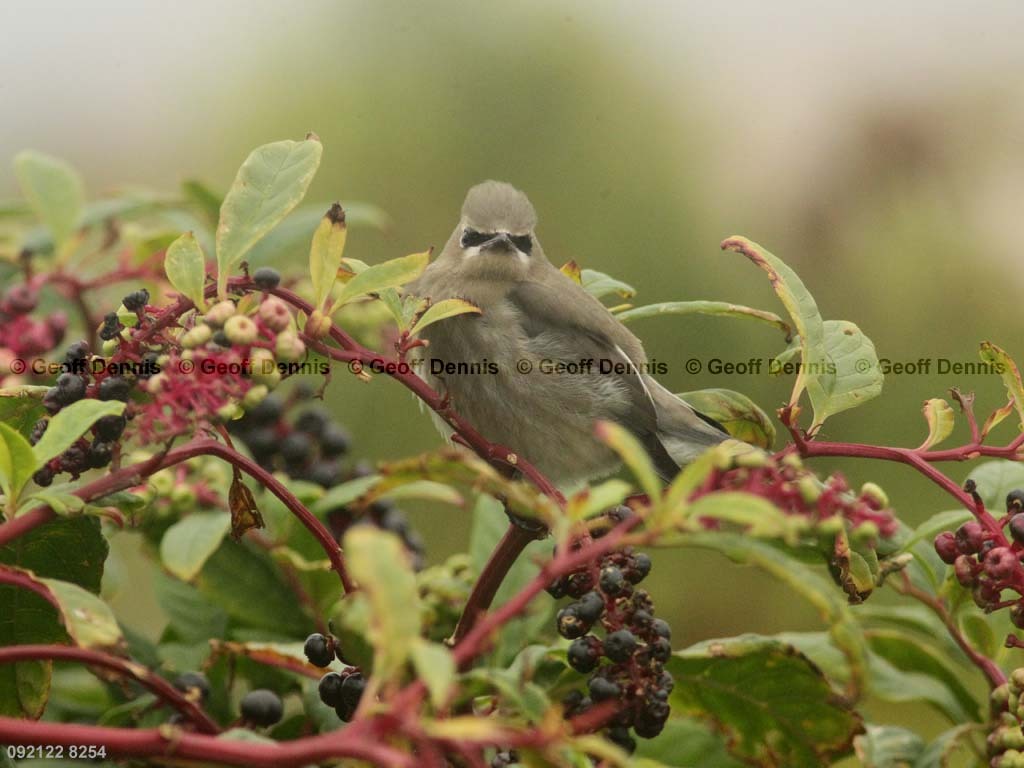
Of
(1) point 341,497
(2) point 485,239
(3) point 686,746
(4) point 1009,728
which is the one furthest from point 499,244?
(4) point 1009,728

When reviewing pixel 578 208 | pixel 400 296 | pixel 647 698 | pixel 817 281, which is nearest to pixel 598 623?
pixel 647 698

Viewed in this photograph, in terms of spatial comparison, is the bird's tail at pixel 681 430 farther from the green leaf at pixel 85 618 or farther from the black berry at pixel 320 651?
→ the green leaf at pixel 85 618

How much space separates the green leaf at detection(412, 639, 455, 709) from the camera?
0.98 m

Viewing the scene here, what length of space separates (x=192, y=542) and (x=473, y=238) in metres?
2.15

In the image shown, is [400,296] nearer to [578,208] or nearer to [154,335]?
[154,335]

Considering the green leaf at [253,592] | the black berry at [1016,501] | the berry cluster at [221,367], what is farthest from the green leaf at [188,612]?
the black berry at [1016,501]

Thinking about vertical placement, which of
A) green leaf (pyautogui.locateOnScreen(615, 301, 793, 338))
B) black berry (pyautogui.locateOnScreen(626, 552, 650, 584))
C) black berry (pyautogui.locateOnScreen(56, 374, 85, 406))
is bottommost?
black berry (pyautogui.locateOnScreen(626, 552, 650, 584))

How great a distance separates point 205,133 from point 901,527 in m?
5.02

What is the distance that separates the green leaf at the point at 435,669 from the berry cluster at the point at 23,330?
1485 mm

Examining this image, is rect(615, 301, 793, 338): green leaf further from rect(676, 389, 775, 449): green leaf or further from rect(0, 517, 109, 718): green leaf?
rect(0, 517, 109, 718): green leaf

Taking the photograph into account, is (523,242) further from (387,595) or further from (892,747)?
(387,595)

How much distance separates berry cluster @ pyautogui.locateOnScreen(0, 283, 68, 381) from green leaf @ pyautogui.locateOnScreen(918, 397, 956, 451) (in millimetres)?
1597

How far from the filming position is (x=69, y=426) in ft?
5.29

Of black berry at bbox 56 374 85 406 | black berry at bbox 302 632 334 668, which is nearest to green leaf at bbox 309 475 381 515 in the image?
black berry at bbox 302 632 334 668
